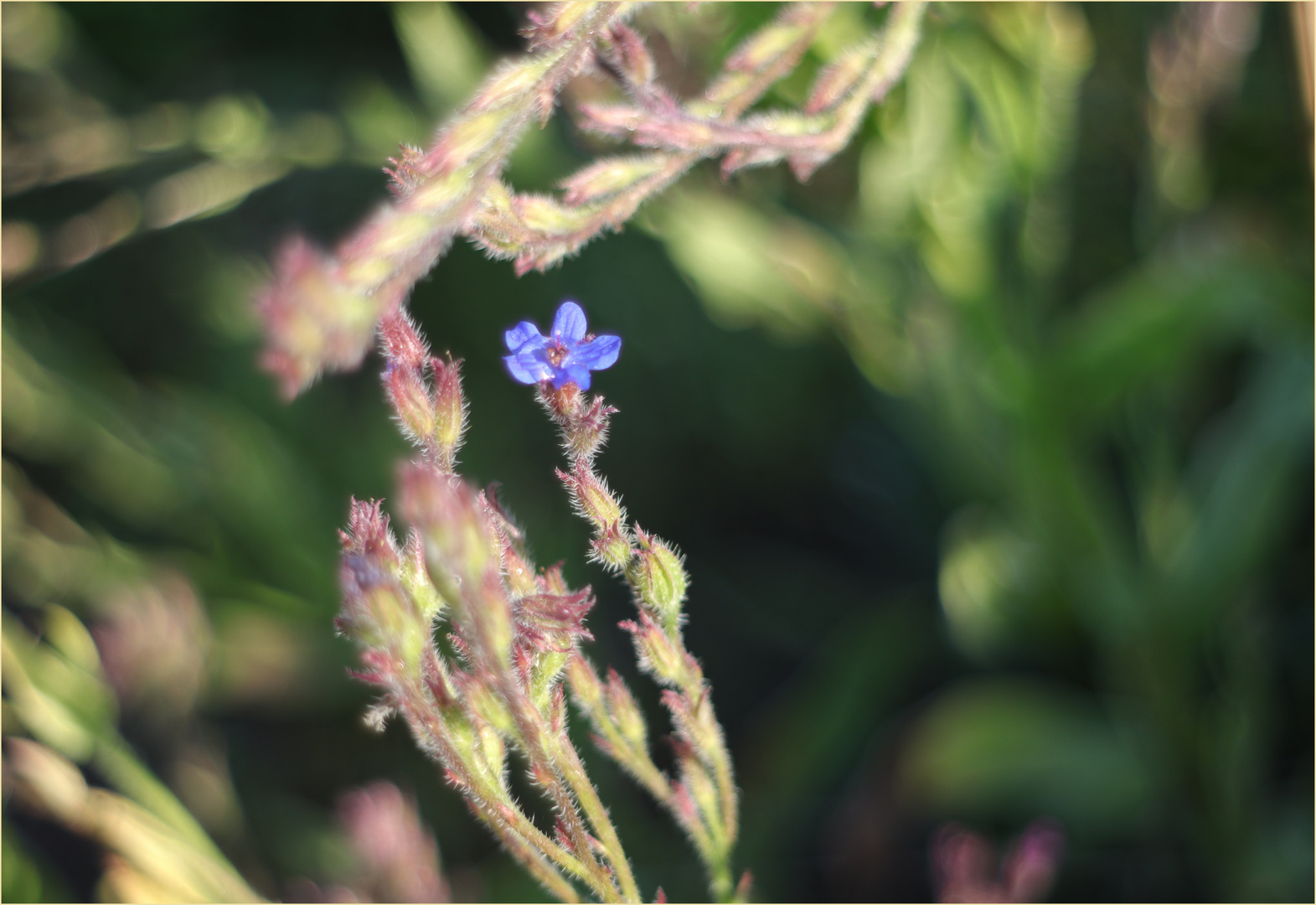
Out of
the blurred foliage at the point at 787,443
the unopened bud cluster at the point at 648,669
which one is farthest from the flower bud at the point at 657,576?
the blurred foliage at the point at 787,443

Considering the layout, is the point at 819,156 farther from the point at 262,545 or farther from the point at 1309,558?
the point at 262,545

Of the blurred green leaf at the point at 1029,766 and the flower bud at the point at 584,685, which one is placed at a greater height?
the blurred green leaf at the point at 1029,766

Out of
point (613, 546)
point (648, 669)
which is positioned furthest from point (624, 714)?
point (613, 546)

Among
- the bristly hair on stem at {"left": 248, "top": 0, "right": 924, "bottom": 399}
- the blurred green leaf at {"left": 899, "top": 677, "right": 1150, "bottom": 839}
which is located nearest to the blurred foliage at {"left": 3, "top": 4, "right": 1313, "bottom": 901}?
the blurred green leaf at {"left": 899, "top": 677, "right": 1150, "bottom": 839}

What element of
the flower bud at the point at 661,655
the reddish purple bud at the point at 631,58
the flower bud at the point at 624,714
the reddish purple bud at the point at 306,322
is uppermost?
the reddish purple bud at the point at 631,58

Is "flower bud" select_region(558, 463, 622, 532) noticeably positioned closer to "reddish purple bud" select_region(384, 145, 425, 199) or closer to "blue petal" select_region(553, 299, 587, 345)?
"blue petal" select_region(553, 299, 587, 345)

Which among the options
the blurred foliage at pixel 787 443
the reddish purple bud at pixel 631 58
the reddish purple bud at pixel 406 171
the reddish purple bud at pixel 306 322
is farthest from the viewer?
the blurred foliage at pixel 787 443

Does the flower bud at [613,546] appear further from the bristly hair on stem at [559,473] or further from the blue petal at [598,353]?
the blue petal at [598,353]
